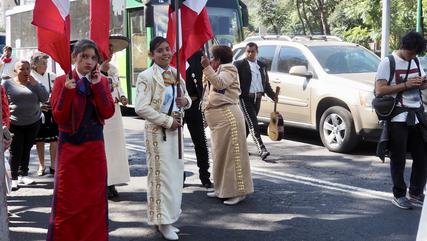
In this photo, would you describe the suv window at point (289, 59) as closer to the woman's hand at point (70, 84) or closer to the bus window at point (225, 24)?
the bus window at point (225, 24)

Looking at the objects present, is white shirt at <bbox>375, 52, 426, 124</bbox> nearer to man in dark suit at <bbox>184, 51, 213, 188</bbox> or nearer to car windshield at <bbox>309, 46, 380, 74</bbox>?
man in dark suit at <bbox>184, 51, 213, 188</bbox>

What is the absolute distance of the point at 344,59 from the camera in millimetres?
10234

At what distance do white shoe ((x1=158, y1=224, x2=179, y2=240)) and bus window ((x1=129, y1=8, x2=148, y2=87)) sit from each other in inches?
362

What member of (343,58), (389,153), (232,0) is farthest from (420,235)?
(232,0)

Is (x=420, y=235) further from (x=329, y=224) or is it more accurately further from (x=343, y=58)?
(x=343, y=58)

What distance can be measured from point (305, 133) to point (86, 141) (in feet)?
25.0

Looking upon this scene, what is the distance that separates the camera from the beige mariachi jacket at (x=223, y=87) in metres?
6.06

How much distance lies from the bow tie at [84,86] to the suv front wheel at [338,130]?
18.7 feet

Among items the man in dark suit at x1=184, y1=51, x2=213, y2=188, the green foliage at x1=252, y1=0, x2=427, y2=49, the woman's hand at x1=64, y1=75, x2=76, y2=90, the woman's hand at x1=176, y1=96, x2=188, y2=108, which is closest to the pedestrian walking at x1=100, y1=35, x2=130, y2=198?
the man in dark suit at x1=184, y1=51, x2=213, y2=188

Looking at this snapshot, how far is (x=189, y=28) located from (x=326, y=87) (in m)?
4.39

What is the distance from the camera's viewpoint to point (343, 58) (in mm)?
10250

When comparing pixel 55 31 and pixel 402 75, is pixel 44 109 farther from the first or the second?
pixel 402 75

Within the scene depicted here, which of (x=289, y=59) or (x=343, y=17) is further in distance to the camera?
(x=343, y=17)

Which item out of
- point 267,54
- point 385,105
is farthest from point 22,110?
point 267,54
